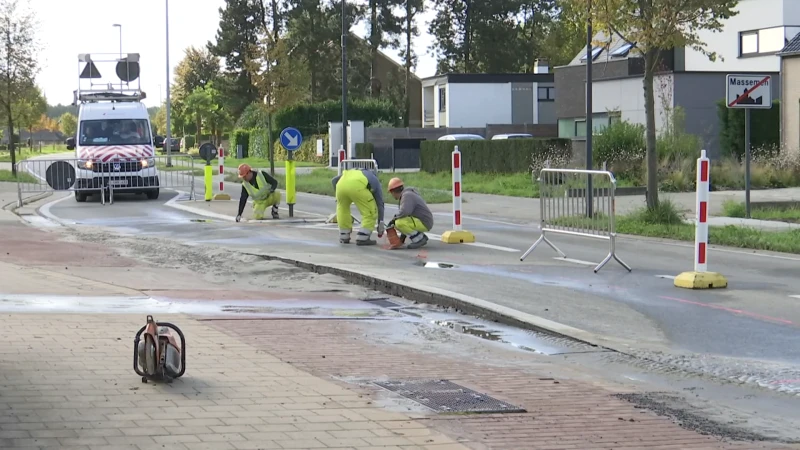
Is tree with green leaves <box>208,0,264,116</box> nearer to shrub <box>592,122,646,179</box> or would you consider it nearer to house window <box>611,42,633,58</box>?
house window <box>611,42,633,58</box>

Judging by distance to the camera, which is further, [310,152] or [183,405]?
[310,152]

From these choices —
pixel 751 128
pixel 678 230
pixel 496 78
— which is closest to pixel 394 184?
pixel 678 230

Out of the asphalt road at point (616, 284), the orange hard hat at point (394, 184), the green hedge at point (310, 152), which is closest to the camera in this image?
the asphalt road at point (616, 284)

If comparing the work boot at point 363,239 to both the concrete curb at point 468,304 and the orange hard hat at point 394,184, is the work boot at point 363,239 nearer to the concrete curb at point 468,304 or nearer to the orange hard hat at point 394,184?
the orange hard hat at point 394,184

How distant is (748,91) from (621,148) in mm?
11721

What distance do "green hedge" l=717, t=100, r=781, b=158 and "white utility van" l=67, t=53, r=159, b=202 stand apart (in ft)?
56.9

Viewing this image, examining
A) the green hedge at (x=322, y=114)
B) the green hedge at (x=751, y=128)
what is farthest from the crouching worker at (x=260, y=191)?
the green hedge at (x=322, y=114)

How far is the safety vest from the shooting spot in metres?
21.7

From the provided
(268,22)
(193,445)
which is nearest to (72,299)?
(193,445)

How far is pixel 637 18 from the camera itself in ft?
63.1

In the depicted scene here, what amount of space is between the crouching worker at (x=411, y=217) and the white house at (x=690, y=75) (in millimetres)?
20073

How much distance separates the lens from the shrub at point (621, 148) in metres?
30.8

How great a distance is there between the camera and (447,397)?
700 centimetres

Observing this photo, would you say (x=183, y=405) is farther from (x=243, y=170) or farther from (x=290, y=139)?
(x=290, y=139)
